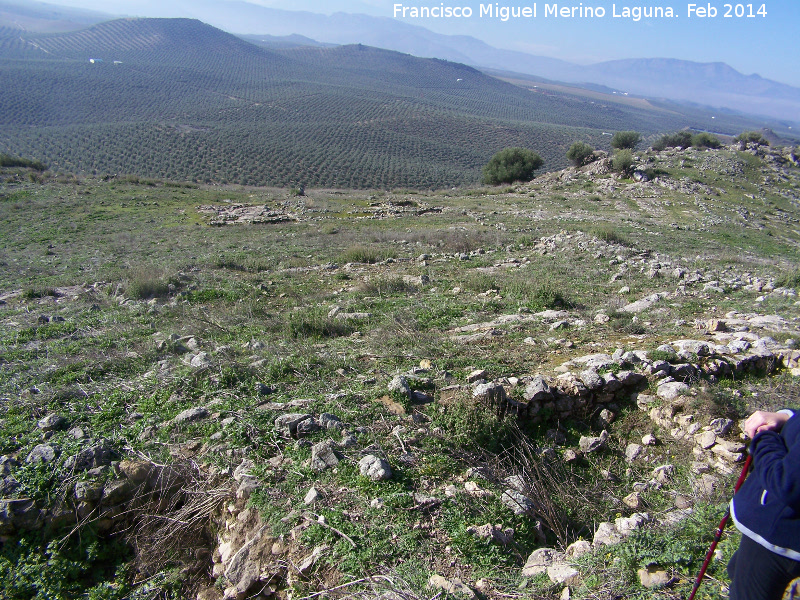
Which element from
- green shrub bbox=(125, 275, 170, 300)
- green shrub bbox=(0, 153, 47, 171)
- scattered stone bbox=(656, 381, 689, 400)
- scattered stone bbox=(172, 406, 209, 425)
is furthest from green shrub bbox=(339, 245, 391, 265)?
green shrub bbox=(0, 153, 47, 171)

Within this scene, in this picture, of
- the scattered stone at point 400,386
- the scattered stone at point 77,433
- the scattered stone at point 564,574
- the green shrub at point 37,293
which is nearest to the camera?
the scattered stone at point 564,574

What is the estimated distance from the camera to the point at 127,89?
76.1 metres

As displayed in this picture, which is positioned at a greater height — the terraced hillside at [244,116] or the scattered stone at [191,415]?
the terraced hillside at [244,116]

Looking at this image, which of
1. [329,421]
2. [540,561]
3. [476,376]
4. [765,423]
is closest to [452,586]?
[540,561]

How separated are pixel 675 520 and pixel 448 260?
8.83 m

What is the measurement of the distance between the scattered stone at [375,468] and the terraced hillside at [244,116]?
4001 centimetres

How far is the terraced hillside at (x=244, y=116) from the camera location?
45.1 m

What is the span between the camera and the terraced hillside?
45125 mm

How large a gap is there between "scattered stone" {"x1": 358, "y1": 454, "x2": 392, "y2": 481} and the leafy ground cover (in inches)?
1.9

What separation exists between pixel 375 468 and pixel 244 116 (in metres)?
76.2

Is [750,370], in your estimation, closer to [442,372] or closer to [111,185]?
[442,372]

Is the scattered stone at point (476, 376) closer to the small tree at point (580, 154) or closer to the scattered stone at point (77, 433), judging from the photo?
the scattered stone at point (77, 433)

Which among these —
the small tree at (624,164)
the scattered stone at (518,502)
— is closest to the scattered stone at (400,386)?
the scattered stone at (518,502)

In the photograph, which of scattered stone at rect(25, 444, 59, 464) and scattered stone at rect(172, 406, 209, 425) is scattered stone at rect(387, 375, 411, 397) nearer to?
scattered stone at rect(172, 406, 209, 425)
